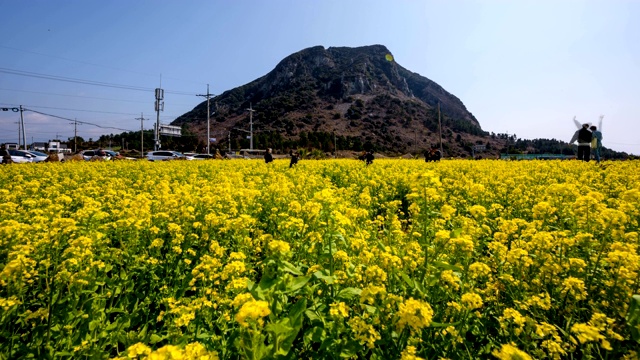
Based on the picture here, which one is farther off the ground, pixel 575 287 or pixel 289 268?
pixel 289 268

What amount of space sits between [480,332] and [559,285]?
795mm

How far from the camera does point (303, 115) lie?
120688mm

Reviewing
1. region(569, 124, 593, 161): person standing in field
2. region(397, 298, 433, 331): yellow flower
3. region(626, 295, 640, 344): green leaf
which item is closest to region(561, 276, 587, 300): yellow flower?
region(626, 295, 640, 344): green leaf

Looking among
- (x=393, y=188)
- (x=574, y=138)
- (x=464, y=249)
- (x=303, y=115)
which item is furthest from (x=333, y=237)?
(x=303, y=115)

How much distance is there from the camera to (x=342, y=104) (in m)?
132

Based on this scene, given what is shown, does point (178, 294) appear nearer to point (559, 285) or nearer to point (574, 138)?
point (559, 285)

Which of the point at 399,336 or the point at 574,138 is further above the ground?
the point at 574,138

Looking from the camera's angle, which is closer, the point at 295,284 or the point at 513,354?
the point at 513,354

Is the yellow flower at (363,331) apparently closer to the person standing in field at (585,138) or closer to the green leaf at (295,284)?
the green leaf at (295,284)

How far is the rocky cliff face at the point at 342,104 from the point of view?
10619 cm

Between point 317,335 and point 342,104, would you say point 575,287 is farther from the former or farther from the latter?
point 342,104

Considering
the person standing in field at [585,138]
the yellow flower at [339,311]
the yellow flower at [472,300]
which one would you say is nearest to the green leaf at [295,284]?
the yellow flower at [339,311]

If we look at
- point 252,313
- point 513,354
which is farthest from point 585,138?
point 252,313

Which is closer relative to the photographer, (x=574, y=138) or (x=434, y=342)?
(x=434, y=342)
